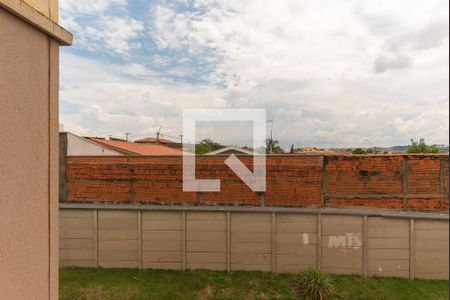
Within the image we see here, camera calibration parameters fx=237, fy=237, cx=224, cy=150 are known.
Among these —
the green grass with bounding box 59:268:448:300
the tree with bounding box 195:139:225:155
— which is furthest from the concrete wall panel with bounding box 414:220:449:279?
the tree with bounding box 195:139:225:155

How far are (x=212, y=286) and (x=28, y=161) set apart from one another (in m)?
4.39

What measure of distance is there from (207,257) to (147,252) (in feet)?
4.60

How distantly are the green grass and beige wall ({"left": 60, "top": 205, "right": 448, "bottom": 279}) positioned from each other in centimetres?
21

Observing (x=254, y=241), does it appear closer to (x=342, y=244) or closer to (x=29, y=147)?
(x=342, y=244)

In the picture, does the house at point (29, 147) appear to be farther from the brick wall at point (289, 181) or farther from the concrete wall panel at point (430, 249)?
the concrete wall panel at point (430, 249)

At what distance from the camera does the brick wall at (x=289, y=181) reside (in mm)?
5648

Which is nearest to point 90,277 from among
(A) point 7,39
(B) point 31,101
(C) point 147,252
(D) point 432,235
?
(C) point 147,252

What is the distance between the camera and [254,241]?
5.42 m

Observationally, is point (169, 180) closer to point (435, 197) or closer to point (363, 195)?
point (363, 195)

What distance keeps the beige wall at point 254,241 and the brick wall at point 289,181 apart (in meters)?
0.55

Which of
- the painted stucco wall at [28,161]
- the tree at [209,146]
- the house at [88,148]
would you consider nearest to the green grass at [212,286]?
the painted stucco wall at [28,161]

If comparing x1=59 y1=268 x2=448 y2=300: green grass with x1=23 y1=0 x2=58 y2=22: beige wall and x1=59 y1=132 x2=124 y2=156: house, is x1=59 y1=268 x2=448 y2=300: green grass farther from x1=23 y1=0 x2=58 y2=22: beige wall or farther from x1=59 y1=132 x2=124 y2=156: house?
x1=59 y1=132 x2=124 y2=156: house

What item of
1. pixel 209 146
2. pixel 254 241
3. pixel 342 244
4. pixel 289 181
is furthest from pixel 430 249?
pixel 209 146

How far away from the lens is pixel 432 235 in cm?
513
